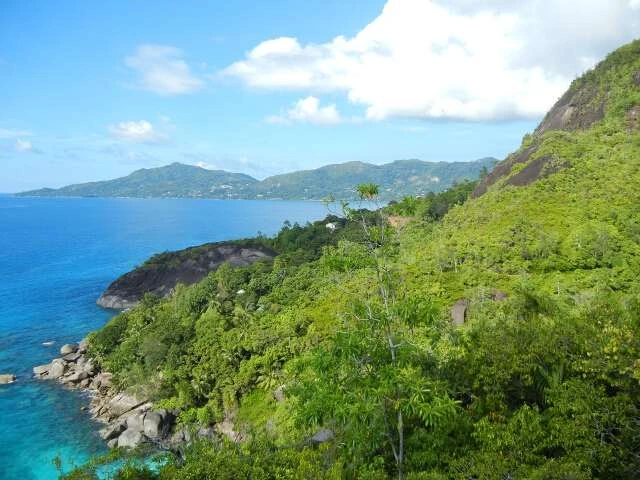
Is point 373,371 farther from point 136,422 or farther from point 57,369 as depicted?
point 57,369

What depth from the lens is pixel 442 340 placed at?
19.0 metres

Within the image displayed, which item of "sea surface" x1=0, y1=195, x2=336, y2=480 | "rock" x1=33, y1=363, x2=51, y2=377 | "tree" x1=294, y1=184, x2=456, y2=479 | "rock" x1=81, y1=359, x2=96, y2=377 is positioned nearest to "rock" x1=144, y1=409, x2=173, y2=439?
"sea surface" x1=0, y1=195, x2=336, y2=480

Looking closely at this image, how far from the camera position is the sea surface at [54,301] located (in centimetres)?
2856

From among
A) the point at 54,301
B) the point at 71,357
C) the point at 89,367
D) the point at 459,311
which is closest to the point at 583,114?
the point at 459,311

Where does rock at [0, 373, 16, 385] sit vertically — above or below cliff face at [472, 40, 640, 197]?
below

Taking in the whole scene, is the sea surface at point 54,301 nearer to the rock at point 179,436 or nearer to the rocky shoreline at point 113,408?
the rocky shoreline at point 113,408

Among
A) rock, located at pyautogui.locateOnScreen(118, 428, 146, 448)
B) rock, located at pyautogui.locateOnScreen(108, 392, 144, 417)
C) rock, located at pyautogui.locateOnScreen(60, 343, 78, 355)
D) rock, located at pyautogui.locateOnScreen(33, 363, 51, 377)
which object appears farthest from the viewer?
rock, located at pyautogui.locateOnScreen(60, 343, 78, 355)

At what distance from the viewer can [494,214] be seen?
140 ft

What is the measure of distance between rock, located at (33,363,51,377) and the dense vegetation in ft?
14.8

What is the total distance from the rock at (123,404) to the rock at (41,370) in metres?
10.1

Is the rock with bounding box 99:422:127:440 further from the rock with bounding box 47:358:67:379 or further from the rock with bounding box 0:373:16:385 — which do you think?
the rock with bounding box 0:373:16:385

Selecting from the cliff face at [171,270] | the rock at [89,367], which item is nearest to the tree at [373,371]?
the rock at [89,367]

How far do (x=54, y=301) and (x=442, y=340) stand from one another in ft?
200

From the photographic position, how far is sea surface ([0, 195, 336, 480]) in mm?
28562
